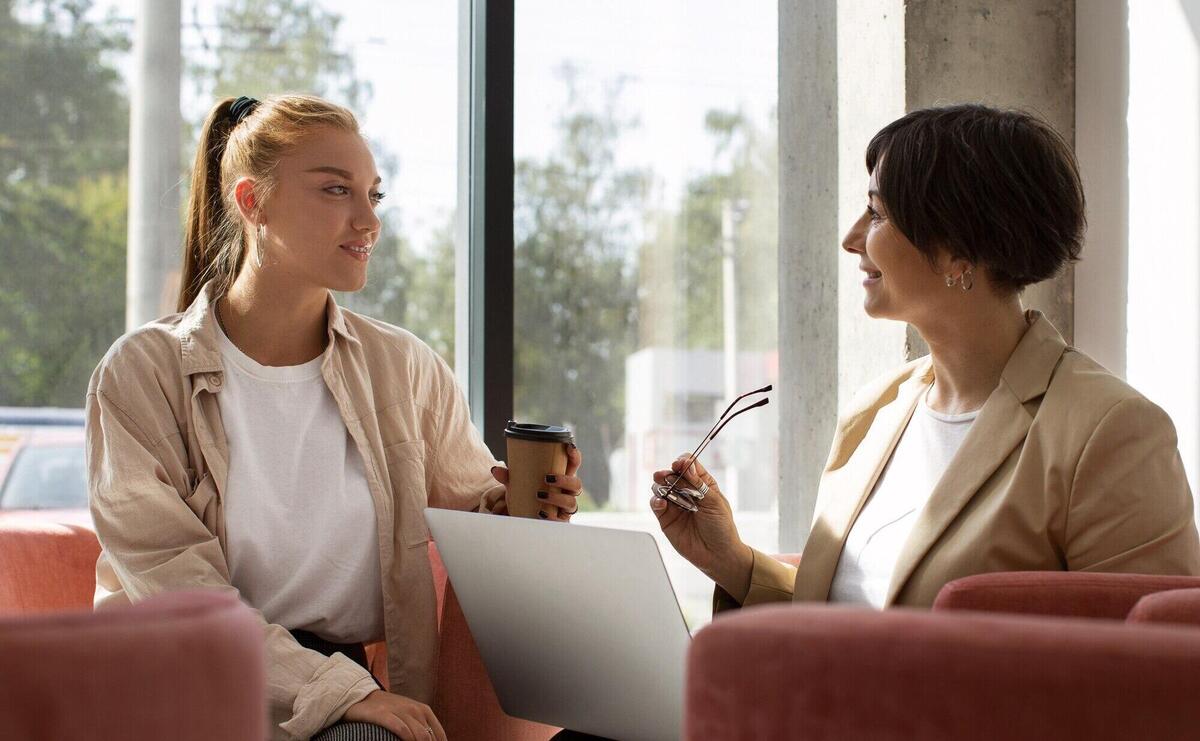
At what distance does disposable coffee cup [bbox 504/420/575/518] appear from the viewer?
1904 mm

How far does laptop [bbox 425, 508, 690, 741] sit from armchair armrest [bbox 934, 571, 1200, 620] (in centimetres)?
37

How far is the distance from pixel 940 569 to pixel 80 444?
187 centimetres

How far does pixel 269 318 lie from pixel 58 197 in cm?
84

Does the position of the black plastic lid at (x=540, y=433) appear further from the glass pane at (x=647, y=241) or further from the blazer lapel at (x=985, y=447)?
the glass pane at (x=647, y=241)

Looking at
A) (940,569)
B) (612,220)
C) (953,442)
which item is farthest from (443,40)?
(940,569)

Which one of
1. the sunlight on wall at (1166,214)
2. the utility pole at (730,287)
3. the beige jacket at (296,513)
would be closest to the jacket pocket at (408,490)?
the beige jacket at (296,513)

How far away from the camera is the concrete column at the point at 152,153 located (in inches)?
104

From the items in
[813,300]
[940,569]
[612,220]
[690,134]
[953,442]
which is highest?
[690,134]

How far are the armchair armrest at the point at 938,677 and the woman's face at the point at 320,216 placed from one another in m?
1.28

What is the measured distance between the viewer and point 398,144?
2.84 metres

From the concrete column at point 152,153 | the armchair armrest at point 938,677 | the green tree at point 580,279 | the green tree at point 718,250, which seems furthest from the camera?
the green tree at point 718,250

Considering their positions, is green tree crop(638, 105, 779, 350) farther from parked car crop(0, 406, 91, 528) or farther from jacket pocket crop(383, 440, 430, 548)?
parked car crop(0, 406, 91, 528)

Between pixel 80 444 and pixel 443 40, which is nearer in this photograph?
pixel 80 444

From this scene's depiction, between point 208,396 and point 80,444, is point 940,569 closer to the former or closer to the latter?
point 208,396
